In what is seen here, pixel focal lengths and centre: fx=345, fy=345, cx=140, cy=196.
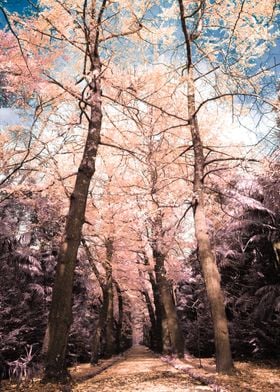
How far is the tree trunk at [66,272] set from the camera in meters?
5.21

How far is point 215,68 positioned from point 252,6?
1513 mm

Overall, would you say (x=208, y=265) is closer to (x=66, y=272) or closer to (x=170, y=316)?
(x=66, y=272)

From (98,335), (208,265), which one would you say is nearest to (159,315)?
(98,335)

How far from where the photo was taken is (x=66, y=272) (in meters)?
5.73

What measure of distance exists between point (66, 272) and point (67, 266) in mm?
104

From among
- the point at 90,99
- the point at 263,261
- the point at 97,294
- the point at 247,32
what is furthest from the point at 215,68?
the point at 97,294

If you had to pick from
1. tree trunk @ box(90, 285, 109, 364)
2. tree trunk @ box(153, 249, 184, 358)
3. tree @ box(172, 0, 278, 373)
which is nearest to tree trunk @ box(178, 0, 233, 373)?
tree @ box(172, 0, 278, 373)

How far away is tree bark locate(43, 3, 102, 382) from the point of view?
5215 mm

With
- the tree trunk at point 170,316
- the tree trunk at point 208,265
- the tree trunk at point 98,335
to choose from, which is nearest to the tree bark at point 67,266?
the tree trunk at point 208,265

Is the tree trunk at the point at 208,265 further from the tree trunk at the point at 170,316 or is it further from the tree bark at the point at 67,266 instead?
the tree trunk at the point at 170,316

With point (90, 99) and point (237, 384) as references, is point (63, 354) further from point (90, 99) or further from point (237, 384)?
point (90, 99)

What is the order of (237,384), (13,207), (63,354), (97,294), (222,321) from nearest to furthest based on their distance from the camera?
(63,354) < (237,384) < (222,321) < (13,207) < (97,294)

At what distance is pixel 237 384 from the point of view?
565 cm

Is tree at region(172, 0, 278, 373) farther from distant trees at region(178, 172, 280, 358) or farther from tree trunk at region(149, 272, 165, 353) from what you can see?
tree trunk at region(149, 272, 165, 353)
